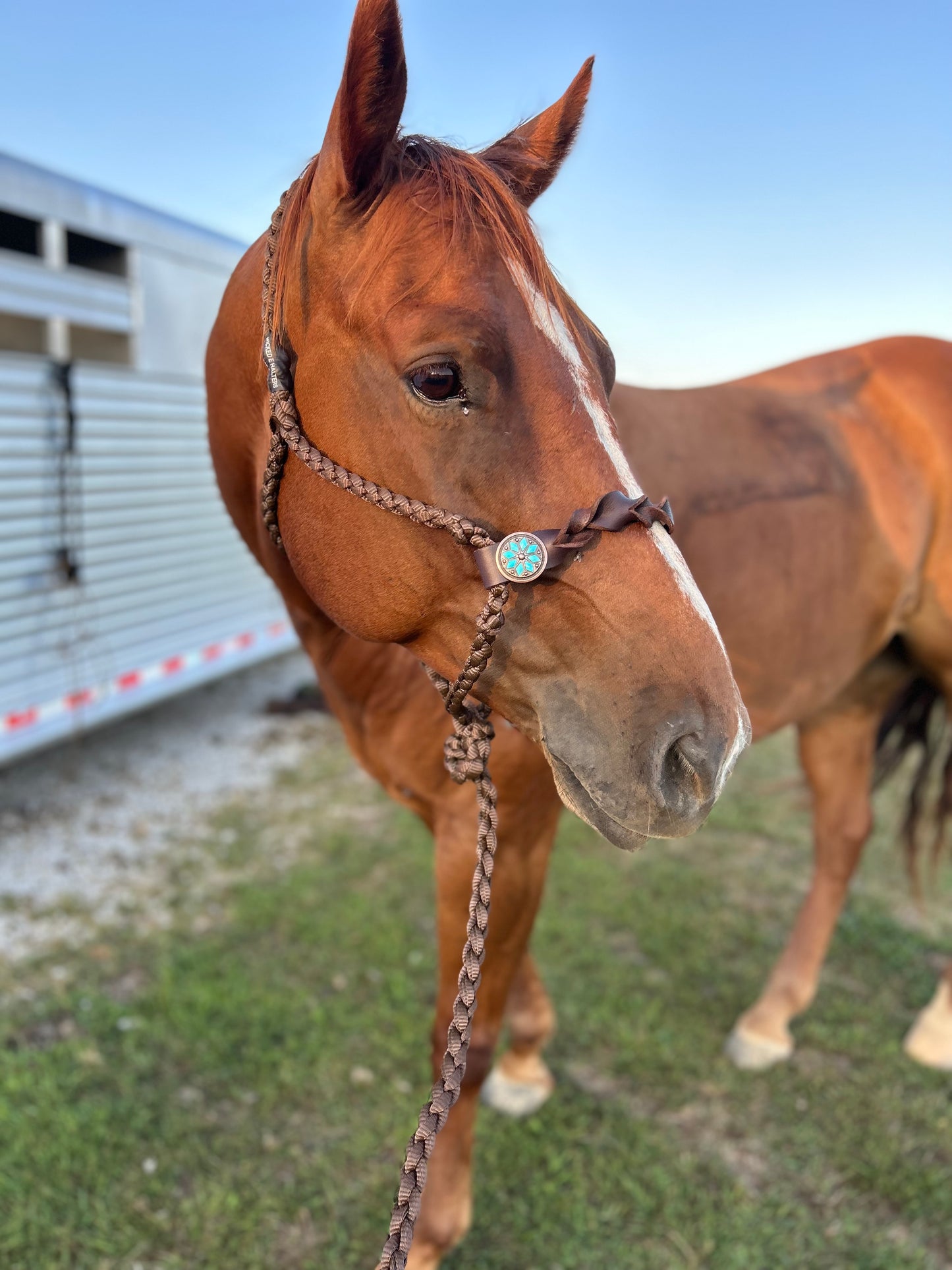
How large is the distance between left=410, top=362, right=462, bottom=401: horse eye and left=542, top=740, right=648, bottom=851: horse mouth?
0.51m

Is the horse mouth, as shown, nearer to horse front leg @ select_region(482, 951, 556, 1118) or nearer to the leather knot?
the leather knot

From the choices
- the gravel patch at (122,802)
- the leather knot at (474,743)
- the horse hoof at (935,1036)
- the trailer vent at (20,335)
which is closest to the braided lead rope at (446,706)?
the leather knot at (474,743)

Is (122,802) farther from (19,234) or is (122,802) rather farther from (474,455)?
(474,455)

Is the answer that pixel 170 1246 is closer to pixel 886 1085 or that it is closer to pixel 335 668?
pixel 335 668

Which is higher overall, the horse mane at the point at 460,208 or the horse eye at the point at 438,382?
the horse mane at the point at 460,208

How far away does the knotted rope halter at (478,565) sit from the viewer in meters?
1.08

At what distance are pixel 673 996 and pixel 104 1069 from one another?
1.97m

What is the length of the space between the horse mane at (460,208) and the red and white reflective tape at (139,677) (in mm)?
3302

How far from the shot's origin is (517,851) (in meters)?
1.84

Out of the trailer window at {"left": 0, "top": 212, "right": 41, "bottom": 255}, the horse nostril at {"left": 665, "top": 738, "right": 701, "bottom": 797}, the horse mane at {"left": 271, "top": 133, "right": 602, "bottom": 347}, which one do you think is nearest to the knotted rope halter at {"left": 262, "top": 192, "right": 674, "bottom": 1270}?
the horse mane at {"left": 271, "top": 133, "right": 602, "bottom": 347}

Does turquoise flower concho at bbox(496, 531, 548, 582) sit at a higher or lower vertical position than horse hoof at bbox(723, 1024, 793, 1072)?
higher

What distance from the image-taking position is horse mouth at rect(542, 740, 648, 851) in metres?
1.14

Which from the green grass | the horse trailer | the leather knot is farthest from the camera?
the horse trailer

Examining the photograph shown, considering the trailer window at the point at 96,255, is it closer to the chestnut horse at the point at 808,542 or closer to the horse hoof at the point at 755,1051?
the chestnut horse at the point at 808,542
